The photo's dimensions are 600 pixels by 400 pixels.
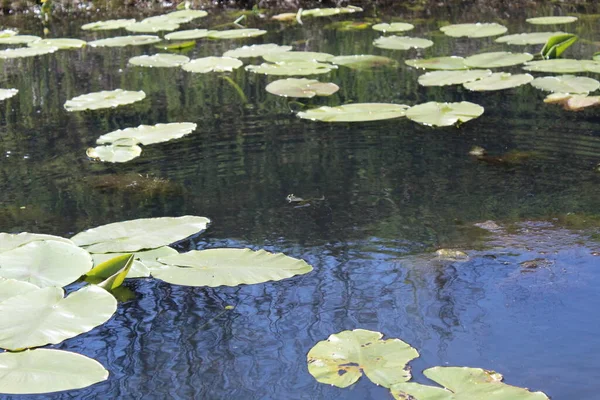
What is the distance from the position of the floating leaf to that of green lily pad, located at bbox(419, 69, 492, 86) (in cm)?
127

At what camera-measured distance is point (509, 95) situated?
13.8ft

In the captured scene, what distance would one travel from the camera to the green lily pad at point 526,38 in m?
5.32

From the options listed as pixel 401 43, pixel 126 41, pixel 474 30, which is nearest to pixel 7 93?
pixel 126 41

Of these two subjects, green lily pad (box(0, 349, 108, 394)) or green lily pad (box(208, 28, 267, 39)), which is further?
green lily pad (box(208, 28, 267, 39))

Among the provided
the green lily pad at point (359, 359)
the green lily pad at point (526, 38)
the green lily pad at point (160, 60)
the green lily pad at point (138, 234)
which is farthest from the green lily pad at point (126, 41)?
the green lily pad at point (359, 359)

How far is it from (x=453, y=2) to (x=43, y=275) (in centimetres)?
604

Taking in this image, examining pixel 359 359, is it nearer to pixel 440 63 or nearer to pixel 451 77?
pixel 451 77

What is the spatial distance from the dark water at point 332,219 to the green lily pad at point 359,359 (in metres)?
0.03

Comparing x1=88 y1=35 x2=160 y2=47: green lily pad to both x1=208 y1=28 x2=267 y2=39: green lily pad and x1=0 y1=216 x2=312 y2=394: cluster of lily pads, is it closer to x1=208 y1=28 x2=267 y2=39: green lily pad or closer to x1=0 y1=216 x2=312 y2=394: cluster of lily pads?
x1=208 y1=28 x2=267 y2=39: green lily pad

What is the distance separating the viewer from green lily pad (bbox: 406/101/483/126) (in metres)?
3.68

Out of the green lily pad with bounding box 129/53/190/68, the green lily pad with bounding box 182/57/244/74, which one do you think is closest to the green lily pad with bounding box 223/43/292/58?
the green lily pad with bounding box 182/57/244/74

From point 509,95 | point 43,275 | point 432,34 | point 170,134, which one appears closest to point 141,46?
point 432,34

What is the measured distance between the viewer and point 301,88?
14.4ft

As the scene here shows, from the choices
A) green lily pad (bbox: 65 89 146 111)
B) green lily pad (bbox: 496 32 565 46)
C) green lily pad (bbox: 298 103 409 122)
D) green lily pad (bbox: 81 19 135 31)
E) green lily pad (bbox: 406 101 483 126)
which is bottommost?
green lily pad (bbox: 65 89 146 111)
